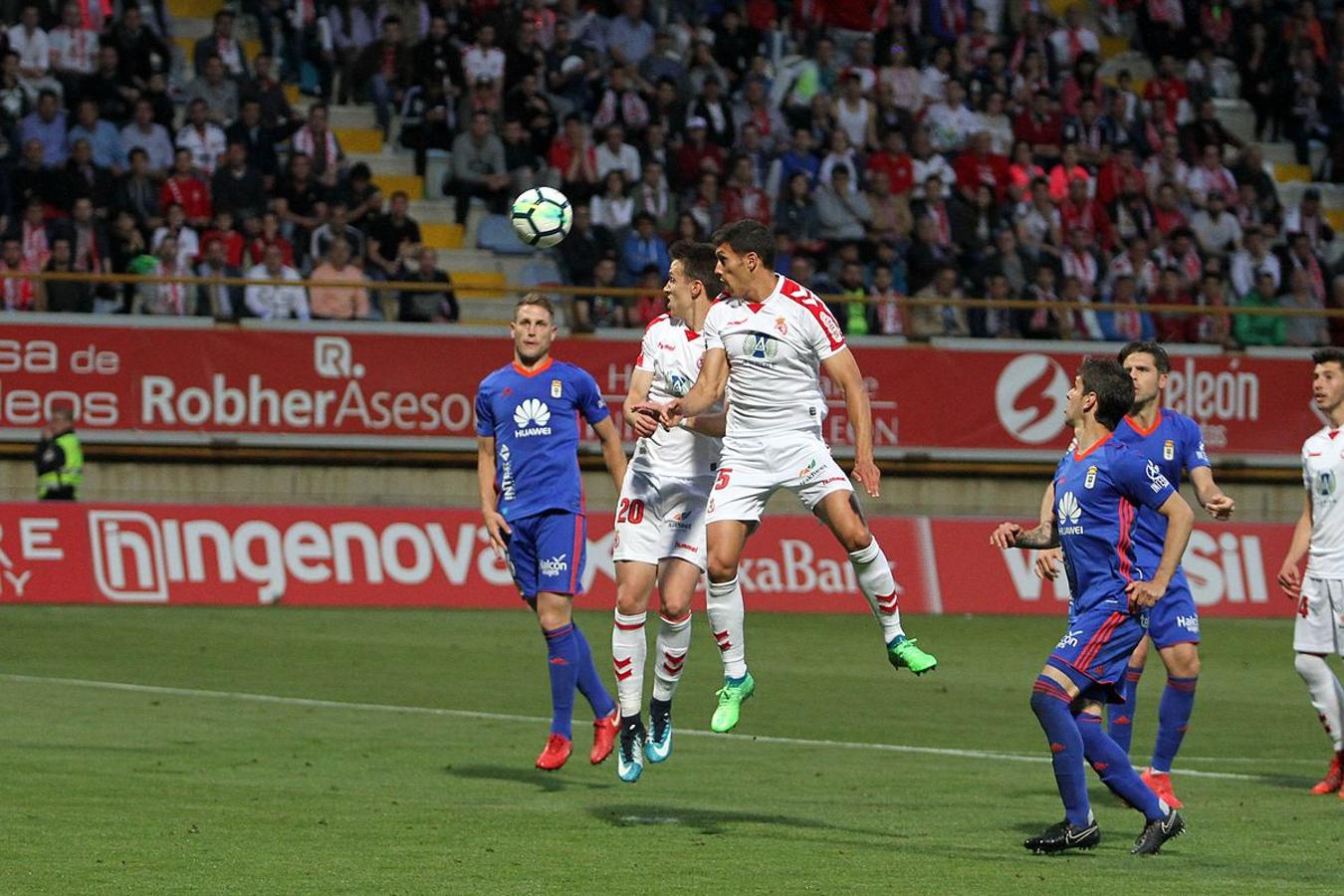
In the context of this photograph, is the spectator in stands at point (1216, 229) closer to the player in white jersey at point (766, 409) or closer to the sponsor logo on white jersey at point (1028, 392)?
the sponsor logo on white jersey at point (1028, 392)

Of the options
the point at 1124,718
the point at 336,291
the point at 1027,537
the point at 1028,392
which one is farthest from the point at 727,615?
the point at 1028,392

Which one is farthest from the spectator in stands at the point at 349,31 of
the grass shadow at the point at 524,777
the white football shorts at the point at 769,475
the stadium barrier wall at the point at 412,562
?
the white football shorts at the point at 769,475

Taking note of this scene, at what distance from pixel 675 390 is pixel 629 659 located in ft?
4.57

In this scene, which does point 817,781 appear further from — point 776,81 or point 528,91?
point 776,81

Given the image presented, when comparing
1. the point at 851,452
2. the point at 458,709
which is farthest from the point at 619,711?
the point at 851,452

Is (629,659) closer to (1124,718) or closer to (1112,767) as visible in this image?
(1124,718)

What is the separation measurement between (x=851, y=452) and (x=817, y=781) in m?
12.2

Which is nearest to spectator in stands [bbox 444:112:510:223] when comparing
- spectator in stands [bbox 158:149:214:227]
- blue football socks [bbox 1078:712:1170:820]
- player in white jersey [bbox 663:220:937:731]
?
spectator in stands [bbox 158:149:214:227]

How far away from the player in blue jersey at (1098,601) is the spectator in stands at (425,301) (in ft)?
49.3

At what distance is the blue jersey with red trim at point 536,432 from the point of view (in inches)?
440

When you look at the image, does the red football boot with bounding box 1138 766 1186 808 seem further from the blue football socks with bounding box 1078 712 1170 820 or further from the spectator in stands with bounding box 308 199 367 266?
the spectator in stands with bounding box 308 199 367 266

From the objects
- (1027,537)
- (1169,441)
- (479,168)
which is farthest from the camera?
(479,168)

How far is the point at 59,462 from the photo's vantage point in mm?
21453

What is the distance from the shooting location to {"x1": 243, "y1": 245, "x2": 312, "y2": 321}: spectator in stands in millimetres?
22906
